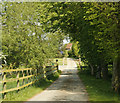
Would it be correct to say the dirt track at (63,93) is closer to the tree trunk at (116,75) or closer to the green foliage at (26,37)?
the tree trunk at (116,75)

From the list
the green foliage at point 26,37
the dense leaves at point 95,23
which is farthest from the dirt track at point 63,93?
the green foliage at point 26,37

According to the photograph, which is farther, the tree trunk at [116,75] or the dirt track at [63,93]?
the tree trunk at [116,75]

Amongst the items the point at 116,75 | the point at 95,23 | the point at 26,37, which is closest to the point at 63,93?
the point at 116,75

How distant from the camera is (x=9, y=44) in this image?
960 inches

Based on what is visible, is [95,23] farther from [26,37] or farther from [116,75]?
[26,37]

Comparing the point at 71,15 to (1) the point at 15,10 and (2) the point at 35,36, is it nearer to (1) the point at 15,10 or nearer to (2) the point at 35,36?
(2) the point at 35,36

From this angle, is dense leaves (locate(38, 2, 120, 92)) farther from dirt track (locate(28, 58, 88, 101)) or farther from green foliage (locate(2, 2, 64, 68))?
dirt track (locate(28, 58, 88, 101))

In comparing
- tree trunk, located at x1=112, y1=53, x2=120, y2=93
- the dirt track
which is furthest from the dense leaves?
the dirt track

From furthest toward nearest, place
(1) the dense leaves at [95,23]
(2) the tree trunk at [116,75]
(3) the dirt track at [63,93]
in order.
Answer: (2) the tree trunk at [116,75] → (1) the dense leaves at [95,23] → (3) the dirt track at [63,93]

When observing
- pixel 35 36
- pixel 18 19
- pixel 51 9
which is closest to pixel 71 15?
pixel 51 9

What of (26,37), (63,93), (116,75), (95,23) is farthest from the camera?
(26,37)

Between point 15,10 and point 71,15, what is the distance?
8.54 meters

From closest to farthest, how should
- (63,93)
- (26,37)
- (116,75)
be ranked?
(63,93) < (116,75) < (26,37)

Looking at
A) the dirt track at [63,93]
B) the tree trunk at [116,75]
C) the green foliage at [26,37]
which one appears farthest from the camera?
the green foliage at [26,37]
